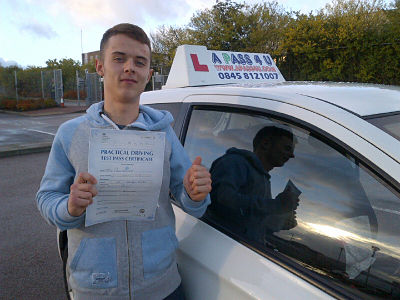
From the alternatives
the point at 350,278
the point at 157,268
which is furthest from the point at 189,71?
the point at 350,278

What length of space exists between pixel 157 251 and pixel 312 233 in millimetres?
617

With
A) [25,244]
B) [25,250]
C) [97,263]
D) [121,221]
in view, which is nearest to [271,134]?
[121,221]

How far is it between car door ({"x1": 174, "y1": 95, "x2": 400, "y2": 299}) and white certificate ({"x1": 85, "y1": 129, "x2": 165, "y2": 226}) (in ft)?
1.26

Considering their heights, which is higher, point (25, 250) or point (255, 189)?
point (255, 189)

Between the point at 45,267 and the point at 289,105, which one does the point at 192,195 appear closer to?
the point at 289,105

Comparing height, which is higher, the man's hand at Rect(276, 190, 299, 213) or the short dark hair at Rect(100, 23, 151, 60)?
the short dark hair at Rect(100, 23, 151, 60)

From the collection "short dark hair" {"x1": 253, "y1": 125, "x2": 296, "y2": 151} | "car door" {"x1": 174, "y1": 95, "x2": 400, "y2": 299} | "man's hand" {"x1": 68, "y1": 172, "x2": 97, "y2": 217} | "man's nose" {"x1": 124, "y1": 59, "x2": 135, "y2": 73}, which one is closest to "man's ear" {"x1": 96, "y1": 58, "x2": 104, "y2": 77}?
"man's nose" {"x1": 124, "y1": 59, "x2": 135, "y2": 73}

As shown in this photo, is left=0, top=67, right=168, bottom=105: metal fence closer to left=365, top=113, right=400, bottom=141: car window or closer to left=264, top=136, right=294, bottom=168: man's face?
left=264, top=136, right=294, bottom=168: man's face

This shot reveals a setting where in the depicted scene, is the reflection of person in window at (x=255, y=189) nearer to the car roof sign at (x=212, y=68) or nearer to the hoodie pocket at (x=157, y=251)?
the hoodie pocket at (x=157, y=251)

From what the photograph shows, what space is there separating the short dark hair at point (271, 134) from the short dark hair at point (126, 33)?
2.14ft

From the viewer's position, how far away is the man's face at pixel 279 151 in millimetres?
1558

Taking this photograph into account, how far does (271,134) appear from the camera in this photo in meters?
1.63

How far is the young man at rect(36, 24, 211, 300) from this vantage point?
1368 mm

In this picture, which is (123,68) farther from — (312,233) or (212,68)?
(212,68)
